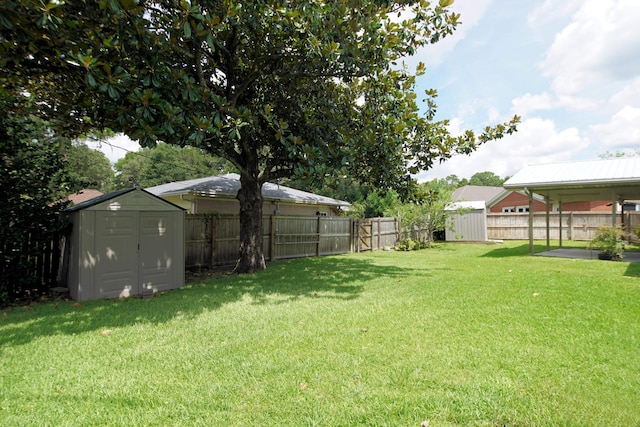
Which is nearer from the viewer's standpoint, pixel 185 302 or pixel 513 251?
pixel 185 302

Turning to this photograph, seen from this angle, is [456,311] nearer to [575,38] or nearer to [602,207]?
[575,38]

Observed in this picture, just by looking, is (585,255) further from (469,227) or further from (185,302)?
(185,302)

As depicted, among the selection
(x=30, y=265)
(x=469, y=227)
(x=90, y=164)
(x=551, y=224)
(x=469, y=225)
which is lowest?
(x=30, y=265)

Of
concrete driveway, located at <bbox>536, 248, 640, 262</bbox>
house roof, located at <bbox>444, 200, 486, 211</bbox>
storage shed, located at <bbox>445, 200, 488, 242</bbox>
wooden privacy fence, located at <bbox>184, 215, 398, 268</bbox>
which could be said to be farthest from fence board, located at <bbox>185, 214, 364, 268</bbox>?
concrete driveway, located at <bbox>536, 248, 640, 262</bbox>

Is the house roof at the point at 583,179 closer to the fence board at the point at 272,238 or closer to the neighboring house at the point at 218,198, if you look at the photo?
the fence board at the point at 272,238

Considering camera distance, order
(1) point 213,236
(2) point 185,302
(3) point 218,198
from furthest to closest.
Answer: (3) point 218,198
(1) point 213,236
(2) point 185,302

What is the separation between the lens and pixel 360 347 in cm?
357

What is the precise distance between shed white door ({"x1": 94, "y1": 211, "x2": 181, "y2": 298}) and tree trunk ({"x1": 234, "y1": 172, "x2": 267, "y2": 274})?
2108 mm

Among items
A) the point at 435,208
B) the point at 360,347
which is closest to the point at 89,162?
the point at 435,208

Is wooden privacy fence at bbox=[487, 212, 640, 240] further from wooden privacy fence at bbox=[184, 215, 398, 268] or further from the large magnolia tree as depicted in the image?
the large magnolia tree

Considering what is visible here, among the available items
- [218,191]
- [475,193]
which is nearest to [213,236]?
[218,191]

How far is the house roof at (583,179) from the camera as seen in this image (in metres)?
10.6

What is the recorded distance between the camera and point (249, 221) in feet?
30.0

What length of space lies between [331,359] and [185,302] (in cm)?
360
